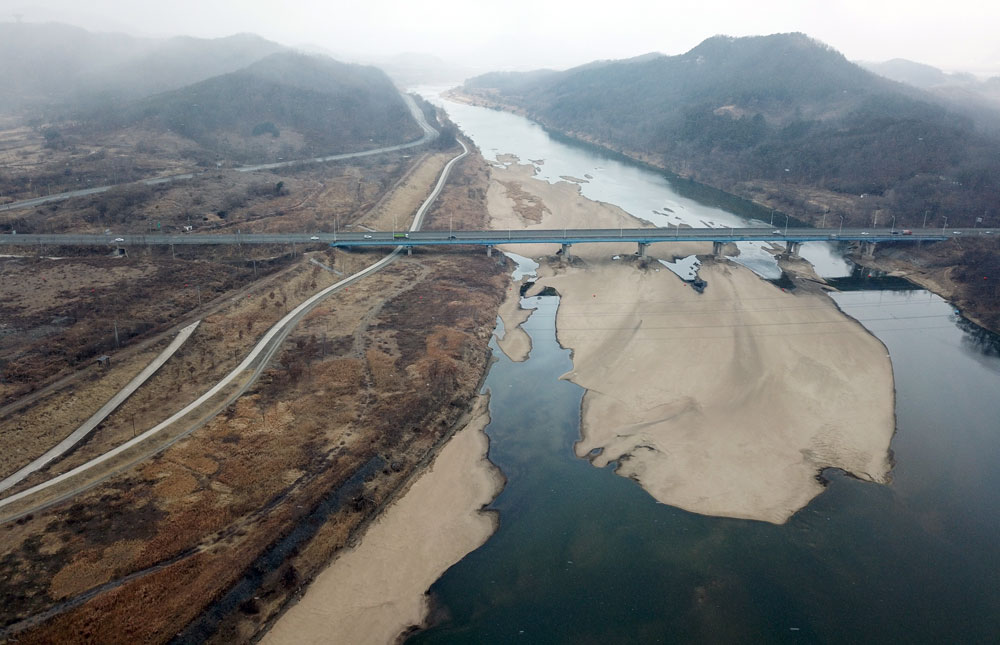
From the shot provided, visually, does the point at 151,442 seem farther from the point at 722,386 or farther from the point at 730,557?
the point at 722,386

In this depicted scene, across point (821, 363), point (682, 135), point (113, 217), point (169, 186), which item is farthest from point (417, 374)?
point (682, 135)

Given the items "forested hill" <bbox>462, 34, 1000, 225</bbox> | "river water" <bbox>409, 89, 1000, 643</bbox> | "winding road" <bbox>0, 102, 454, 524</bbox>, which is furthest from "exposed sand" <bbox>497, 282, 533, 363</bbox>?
"forested hill" <bbox>462, 34, 1000, 225</bbox>

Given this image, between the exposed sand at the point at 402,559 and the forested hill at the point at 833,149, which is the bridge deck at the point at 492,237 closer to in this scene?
the forested hill at the point at 833,149

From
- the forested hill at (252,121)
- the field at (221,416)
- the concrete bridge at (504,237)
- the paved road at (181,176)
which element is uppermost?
the forested hill at (252,121)

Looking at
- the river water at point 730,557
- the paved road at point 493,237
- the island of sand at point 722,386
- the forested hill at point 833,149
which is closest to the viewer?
the river water at point 730,557

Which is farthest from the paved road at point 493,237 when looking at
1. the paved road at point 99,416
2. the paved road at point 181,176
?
the paved road at point 99,416

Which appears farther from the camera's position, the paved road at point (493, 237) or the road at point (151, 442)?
the paved road at point (493, 237)

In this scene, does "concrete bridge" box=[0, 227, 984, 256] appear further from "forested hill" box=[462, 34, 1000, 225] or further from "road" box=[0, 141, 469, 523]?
"road" box=[0, 141, 469, 523]
